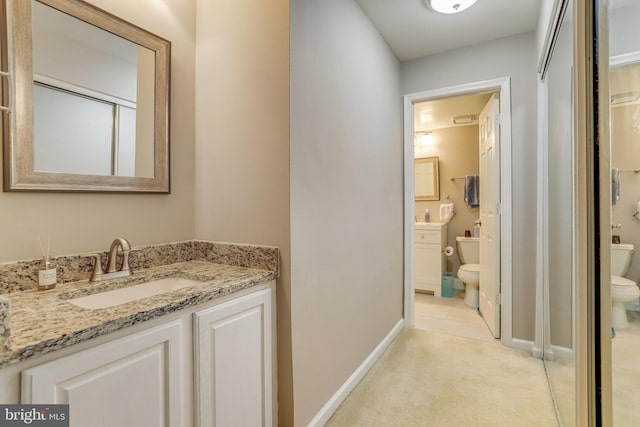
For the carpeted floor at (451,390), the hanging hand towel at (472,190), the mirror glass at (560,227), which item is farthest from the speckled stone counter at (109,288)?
the hanging hand towel at (472,190)

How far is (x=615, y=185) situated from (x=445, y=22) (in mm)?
1917

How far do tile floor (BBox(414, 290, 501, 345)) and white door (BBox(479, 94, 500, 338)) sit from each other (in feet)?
0.33

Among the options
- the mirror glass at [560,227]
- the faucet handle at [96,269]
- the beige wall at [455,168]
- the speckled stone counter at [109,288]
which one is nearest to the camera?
the speckled stone counter at [109,288]

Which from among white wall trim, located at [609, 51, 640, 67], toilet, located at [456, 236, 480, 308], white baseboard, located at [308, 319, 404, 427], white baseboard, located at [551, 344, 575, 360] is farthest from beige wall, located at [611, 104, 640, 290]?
toilet, located at [456, 236, 480, 308]

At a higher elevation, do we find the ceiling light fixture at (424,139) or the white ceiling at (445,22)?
the white ceiling at (445,22)

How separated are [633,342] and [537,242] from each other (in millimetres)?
1756

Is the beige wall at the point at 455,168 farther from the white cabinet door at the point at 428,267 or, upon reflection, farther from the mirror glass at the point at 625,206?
the mirror glass at the point at 625,206

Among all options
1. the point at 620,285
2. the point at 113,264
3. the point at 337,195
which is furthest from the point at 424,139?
the point at 113,264

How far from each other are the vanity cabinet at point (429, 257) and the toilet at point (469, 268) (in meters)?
0.28

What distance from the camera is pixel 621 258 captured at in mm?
860

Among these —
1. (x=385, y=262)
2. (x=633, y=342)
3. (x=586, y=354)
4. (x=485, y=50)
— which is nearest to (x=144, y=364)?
(x=633, y=342)

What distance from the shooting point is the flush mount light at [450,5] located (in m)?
1.96

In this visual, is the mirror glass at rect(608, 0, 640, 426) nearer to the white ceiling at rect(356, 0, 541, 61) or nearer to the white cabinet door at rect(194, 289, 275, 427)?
the white cabinet door at rect(194, 289, 275, 427)

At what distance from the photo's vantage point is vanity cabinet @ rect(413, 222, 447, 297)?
13.0 feet
